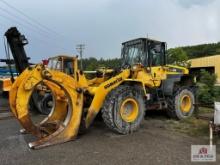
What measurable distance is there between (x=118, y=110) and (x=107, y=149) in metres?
1.35

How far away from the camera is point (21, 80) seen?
20.6 feet

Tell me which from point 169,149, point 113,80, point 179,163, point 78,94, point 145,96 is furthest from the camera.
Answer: point 145,96

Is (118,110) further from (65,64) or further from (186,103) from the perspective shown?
(186,103)

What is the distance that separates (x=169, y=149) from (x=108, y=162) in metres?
1.43

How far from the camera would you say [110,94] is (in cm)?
747

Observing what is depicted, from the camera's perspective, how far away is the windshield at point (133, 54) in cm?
909

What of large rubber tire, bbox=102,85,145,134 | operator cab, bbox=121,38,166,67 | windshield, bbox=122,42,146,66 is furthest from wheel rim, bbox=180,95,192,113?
large rubber tire, bbox=102,85,145,134

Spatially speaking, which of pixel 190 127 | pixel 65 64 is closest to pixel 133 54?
pixel 65 64

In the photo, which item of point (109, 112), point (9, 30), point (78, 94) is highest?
point (9, 30)

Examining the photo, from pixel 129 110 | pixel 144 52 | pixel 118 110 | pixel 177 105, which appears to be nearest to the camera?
pixel 118 110

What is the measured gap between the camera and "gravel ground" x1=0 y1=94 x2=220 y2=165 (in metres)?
5.58

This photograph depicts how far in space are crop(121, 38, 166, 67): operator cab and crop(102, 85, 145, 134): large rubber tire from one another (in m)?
1.44

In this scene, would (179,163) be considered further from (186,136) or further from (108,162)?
(186,136)

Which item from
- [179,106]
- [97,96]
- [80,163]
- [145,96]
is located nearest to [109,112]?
[97,96]
